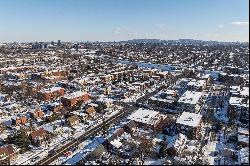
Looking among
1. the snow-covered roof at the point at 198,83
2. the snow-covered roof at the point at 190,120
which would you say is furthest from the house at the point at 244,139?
the snow-covered roof at the point at 198,83

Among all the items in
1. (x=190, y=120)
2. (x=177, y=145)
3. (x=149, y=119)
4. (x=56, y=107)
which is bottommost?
(x=177, y=145)

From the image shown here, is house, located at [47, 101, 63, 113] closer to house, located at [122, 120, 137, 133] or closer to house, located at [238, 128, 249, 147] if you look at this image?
house, located at [122, 120, 137, 133]

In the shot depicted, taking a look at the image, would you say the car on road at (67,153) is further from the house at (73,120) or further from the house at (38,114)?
the house at (38,114)

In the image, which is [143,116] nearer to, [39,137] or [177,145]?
[177,145]

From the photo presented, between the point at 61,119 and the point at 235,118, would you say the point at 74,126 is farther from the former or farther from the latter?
the point at 235,118

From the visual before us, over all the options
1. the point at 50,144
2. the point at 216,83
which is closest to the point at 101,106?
the point at 50,144

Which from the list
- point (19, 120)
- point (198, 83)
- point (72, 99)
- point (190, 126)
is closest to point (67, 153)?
point (19, 120)
